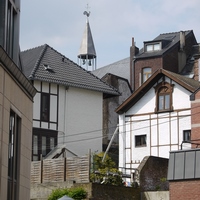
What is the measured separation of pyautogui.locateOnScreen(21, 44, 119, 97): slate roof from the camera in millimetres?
47531

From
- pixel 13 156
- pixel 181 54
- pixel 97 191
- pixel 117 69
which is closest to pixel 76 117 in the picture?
pixel 181 54

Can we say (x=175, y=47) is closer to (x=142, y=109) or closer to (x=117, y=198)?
(x=142, y=109)

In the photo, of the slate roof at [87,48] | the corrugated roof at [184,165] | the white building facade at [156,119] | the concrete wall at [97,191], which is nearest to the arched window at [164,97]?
the white building facade at [156,119]

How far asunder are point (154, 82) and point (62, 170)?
1205cm

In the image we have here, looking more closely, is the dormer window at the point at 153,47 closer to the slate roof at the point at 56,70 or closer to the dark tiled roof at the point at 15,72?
the slate roof at the point at 56,70

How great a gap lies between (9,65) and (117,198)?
14.4 m

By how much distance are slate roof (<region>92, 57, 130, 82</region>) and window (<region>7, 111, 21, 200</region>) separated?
161ft

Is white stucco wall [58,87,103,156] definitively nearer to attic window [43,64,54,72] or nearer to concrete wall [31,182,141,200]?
attic window [43,64,54,72]

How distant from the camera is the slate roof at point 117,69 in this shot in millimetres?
71312

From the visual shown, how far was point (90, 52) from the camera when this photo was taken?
87250mm

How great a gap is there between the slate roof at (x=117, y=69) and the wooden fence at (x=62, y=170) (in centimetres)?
3599

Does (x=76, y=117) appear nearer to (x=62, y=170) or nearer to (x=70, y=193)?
(x=62, y=170)

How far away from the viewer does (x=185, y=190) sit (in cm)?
2722

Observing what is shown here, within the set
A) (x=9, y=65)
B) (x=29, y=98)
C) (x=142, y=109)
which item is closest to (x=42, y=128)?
(x=142, y=109)
